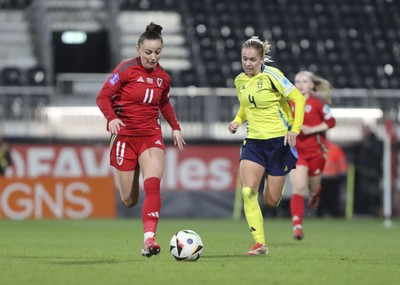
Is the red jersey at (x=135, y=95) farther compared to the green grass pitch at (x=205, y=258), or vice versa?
the red jersey at (x=135, y=95)

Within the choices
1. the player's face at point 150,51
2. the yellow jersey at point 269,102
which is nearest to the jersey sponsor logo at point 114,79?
the player's face at point 150,51

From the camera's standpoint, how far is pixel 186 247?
32.2ft

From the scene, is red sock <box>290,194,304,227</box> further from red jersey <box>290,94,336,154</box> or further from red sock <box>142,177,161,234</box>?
red sock <box>142,177,161,234</box>

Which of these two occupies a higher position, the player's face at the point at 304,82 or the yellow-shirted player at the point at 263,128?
the player's face at the point at 304,82

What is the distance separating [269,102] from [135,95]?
1.56 metres

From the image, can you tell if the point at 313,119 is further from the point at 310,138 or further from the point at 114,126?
the point at 114,126

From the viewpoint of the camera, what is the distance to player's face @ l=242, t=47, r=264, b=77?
1079cm

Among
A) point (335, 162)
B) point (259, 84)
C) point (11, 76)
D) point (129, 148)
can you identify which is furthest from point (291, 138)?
point (11, 76)

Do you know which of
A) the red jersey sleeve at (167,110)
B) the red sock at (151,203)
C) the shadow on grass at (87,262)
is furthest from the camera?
the red jersey sleeve at (167,110)

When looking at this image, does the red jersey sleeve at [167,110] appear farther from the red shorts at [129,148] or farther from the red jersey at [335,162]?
the red jersey at [335,162]

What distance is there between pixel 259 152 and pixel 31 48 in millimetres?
19161

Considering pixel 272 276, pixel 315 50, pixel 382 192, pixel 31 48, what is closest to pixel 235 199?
pixel 382 192

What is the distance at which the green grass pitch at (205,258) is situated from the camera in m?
Result: 8.12

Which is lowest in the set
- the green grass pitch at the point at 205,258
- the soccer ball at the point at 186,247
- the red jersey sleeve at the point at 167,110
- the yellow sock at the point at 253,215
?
the green grass pitch at the point at 205,258
